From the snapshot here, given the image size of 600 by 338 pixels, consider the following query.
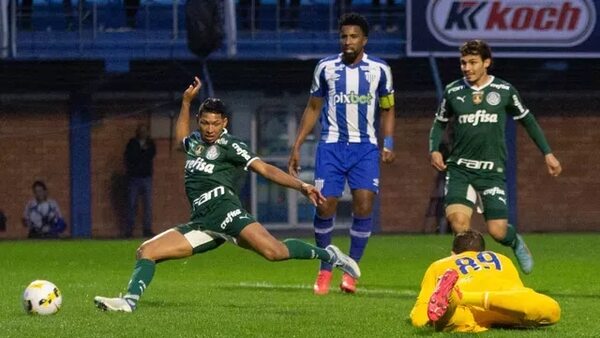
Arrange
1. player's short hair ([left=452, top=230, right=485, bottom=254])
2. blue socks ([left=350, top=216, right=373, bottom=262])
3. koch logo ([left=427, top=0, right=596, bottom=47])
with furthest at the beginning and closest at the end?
koch logo ([left=427, top=0, right=596, bottom=47]) < blue socks ([left=350, top=216, right=373, bottom=262]) < player's short hair ([left=452, top=230, right=485, bottom=254])

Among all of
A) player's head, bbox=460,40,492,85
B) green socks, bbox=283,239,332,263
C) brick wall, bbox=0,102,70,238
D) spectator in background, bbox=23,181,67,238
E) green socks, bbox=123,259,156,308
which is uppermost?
player's head, bbox=460,40,492,85

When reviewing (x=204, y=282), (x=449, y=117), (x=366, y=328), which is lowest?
(x=204, y=282)

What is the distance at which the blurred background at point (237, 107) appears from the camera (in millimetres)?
27766

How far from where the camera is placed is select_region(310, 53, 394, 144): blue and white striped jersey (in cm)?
1266

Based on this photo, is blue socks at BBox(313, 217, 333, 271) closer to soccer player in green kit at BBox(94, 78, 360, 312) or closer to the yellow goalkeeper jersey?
soccer player in green kit at BBox(94, 78, 360, 312)

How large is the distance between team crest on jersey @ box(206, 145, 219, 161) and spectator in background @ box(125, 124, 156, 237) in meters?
16.5

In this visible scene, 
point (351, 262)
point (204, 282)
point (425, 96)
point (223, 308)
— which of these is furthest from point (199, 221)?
point (425, 96)

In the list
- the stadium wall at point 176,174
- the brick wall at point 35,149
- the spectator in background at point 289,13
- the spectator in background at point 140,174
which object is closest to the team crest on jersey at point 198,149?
the spectator in background at point 140,174

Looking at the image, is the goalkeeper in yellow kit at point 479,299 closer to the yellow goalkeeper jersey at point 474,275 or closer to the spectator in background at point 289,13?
the yellow goalkeeper jersey at point 474,275

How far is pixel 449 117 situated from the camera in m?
12.4

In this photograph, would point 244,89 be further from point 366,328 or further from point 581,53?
point 366,328

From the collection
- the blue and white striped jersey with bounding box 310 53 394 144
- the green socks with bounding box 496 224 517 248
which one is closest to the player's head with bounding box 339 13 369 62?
the blue and white striped jersey with bounding box 310 53 394 144

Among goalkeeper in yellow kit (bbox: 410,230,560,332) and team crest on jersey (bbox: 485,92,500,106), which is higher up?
team crest on jersey (bbox: 485,92,500,106)

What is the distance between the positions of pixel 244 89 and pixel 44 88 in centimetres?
360
